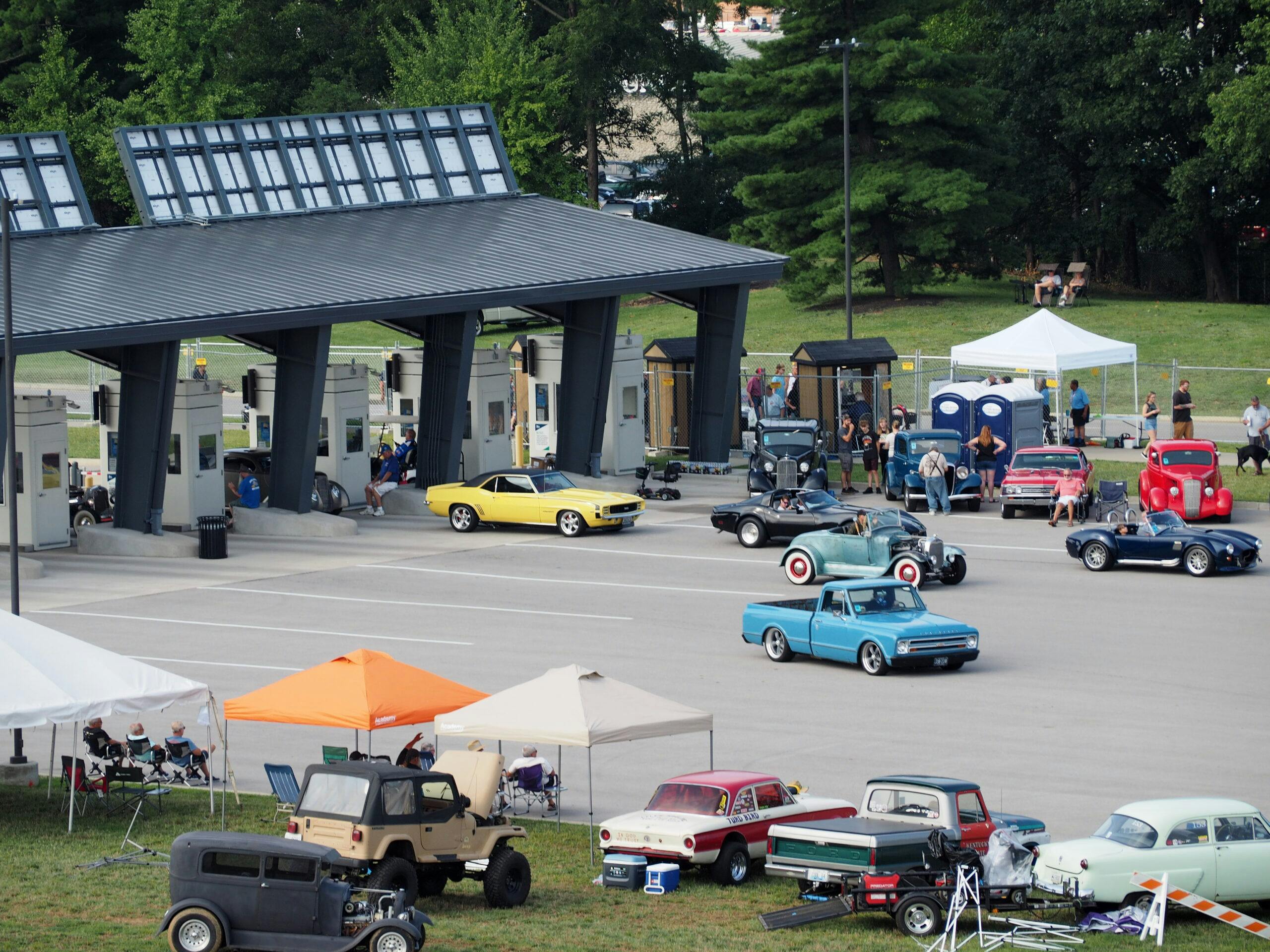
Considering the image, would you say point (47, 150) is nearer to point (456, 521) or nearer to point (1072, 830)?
point (456, 521)

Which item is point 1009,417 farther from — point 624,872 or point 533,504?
point 624,872

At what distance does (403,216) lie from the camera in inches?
1860

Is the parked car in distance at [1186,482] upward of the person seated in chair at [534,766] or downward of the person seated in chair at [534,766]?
upward

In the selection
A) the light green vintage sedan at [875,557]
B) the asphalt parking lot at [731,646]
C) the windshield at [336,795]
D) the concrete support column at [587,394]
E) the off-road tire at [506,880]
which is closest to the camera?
the windshield at [336,795]

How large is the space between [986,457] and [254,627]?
54.5ft

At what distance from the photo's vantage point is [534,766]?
19.8 m

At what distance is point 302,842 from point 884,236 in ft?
199

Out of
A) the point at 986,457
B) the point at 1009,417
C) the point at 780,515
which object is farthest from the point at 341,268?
the point at 1009,417

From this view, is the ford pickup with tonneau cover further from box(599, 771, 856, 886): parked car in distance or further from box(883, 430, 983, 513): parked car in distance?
box(883, 430, 983, 513): parked car in distance

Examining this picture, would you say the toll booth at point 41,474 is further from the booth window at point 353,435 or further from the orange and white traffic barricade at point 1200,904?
the orange and white traffic barricade at point 1200,904

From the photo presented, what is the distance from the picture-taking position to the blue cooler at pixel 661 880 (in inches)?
659

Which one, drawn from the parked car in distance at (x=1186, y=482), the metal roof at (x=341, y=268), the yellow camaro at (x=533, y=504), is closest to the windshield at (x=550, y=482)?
the yellow camaro at (x=533, y=504)

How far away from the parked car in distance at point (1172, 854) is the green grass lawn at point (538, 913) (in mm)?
339

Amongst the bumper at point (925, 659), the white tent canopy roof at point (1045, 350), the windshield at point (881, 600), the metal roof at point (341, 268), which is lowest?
the bumper at point (925, 659)
